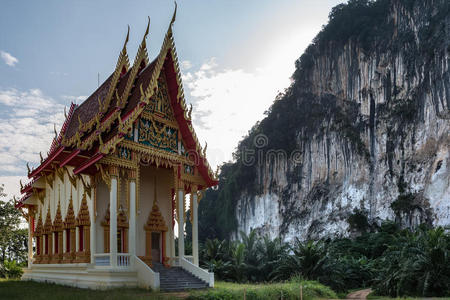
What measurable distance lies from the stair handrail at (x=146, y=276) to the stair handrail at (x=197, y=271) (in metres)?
2.04

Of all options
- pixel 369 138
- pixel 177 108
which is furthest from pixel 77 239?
pixel 369 138

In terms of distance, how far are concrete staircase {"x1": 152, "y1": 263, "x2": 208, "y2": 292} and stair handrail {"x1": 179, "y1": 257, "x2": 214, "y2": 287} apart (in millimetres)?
112

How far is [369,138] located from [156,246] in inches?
1269

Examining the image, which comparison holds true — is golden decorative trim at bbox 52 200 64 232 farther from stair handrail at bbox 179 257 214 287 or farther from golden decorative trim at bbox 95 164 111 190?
stair handrail at bbox 179 257 214 287

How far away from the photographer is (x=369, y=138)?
145 ft

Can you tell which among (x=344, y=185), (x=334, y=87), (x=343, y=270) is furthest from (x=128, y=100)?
(x=334, y=87)

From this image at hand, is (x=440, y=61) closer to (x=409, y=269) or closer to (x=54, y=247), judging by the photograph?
(x=409, y=269)

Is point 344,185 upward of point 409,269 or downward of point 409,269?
upward

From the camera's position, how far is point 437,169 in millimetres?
36125

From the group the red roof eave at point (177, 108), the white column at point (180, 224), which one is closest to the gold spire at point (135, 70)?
the red roof eave at point (177, 108)

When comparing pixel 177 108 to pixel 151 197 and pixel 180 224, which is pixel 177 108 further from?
pixel 180 224

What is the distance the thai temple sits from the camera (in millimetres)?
13703

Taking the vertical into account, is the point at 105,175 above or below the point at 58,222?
above

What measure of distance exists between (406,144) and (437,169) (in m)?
4.55
